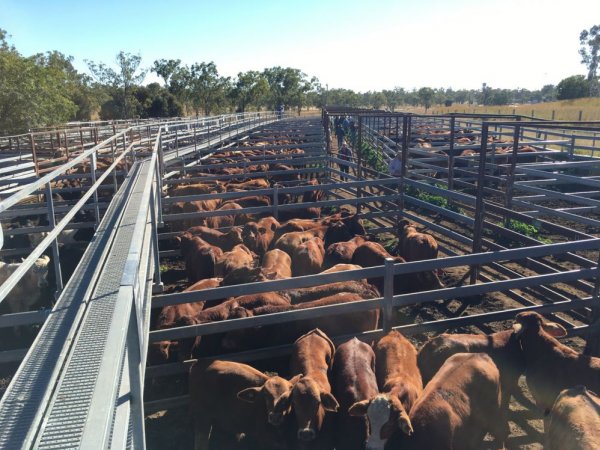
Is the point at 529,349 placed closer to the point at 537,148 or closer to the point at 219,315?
the point at 219,315

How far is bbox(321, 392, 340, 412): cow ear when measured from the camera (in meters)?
3.99

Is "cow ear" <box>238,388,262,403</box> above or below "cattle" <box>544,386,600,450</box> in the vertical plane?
above

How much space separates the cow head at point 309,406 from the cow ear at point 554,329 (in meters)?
2.57

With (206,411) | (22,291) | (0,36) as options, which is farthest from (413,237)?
(0,36)

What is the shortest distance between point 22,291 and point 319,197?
7.76 metres

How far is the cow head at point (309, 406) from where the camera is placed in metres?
3.86

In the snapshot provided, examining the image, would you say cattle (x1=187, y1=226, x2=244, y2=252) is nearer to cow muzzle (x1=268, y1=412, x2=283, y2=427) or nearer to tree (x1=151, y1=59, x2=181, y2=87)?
cow muzzle (x1=268, y1=412, x2=283, y2=427)

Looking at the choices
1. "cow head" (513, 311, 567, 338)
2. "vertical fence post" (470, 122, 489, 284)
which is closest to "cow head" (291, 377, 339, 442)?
"cow head" (513, 311, 567, 338)

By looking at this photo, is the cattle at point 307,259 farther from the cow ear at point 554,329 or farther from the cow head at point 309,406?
the cow head at point 309,406

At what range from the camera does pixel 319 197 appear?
1334 cm

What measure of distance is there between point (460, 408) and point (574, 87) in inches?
3231

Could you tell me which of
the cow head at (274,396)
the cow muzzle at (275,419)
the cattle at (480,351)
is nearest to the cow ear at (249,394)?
the cow head at (274,396)

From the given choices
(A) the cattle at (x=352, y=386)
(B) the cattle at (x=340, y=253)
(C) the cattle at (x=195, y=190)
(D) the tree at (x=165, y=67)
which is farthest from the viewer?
(D) the tree at (x=165, y=67)

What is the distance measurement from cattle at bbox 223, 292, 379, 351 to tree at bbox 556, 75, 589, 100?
7946cm
